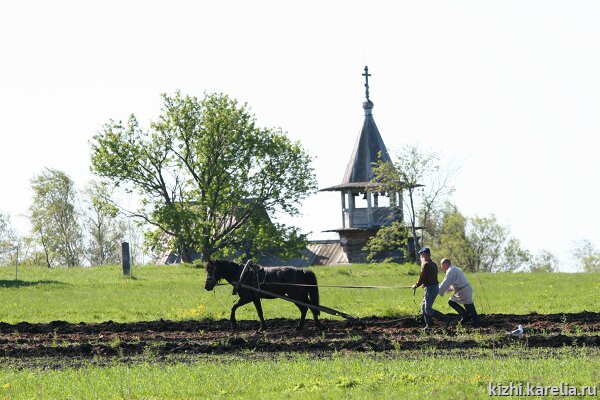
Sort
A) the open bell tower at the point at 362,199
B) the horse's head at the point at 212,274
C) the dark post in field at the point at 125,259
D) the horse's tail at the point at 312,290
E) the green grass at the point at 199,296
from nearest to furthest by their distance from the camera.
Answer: the horse's tail at the point at 312,290, the horse's head at the point at 212,274, the green grass at the point at 199,296, the dark post in field at the point at 125,259, the open bell tower at the point at 362,199

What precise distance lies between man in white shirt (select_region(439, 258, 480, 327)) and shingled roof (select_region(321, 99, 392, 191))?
137 feet

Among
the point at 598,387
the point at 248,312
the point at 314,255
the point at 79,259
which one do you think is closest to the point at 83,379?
the point at 598,387

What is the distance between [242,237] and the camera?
5956 centimetres

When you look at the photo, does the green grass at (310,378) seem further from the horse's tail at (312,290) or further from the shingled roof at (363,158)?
the shingled roof at (363,158)

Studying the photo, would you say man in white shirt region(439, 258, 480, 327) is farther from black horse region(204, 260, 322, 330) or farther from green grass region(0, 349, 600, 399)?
green grass region(0, 349, 600, 399)

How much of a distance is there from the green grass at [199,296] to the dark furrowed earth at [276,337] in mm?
3796

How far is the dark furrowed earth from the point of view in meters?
17.4

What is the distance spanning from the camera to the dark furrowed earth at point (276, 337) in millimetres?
17391

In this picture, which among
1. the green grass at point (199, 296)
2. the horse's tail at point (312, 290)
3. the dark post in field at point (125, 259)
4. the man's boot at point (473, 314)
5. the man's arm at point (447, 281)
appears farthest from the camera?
the dark post in field at point (125, 259)

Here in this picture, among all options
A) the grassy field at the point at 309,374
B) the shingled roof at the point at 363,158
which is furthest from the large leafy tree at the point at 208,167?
the grassy field at the point at 309,374

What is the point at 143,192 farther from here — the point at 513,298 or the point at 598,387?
the point at 598,387

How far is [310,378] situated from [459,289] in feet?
25.5

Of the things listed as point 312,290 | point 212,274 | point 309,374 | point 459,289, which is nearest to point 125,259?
point 212,274

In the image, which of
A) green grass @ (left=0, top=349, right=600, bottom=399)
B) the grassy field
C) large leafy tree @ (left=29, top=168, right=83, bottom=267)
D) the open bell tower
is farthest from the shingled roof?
green grass @ (left=0, top=349, right=600, bottom=399)
